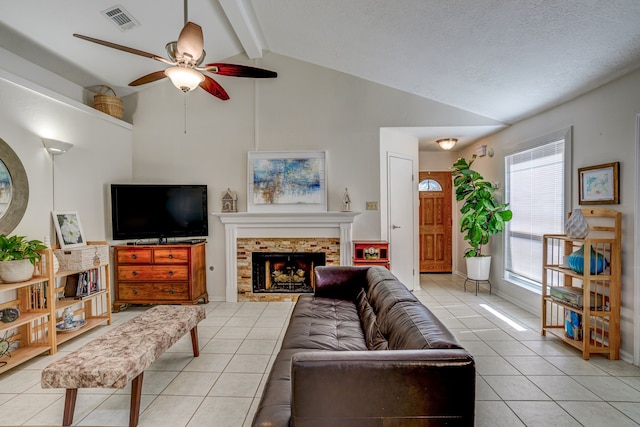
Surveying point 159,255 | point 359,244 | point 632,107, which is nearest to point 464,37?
point 632,107

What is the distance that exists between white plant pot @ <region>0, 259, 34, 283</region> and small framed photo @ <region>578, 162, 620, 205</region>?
507 centimetres

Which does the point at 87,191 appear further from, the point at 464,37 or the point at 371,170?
the point at 464,37

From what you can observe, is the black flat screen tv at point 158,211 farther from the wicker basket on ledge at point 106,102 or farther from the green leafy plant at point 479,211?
the green leafy plant at point 479,211

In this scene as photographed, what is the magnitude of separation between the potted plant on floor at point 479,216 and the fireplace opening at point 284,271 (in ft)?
7.36

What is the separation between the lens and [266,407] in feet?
4.59

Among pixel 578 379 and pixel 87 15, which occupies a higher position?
pixel 87 15

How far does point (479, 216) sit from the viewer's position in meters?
4.52

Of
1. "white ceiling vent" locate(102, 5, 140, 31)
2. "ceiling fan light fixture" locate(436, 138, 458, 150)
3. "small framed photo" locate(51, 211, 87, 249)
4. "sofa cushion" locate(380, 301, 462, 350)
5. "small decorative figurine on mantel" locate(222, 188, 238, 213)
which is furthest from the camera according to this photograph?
"ceiling fan light fixture" locate(436, 138, 458, 150)

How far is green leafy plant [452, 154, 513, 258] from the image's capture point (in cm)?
443

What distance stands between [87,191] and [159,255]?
1.12 metres

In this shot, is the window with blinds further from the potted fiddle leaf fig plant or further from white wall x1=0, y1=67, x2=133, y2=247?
white wall x1=0, y1=67, x2=133, y2=247

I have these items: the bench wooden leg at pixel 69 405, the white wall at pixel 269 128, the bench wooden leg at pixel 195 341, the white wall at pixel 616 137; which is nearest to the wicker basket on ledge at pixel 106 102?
the white wall at pixel 269 128

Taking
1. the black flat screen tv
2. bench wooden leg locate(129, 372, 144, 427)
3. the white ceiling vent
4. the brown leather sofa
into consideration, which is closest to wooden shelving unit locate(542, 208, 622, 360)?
the brown leather sofa

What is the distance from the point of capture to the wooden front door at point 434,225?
637cm
